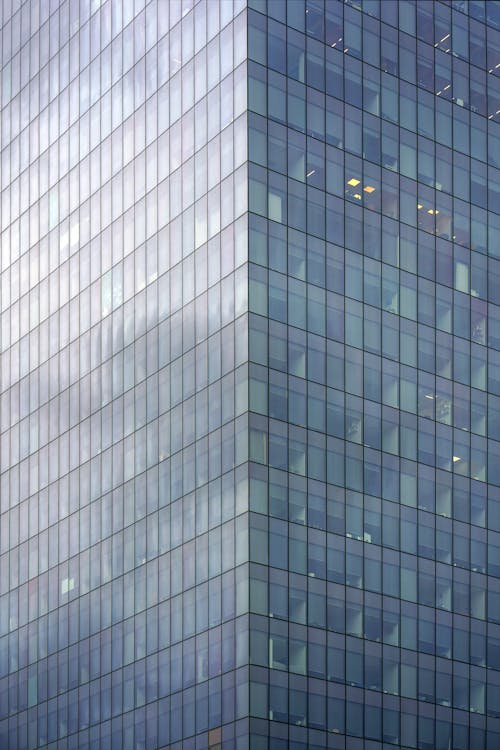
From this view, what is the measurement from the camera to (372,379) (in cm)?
10206

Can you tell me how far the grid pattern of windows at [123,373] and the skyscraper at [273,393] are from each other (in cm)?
25

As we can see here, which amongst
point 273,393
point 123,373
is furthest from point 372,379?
point 123,373

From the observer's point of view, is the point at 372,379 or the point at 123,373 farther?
the point at 123,373

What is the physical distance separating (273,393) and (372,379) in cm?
840

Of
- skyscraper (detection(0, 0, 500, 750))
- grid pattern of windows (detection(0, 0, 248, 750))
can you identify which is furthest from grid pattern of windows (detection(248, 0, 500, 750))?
grid pattern of windows (detection(0, 0, 248, 750))

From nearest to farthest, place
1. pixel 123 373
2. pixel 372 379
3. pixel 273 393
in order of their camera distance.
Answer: pixel 273 393 < pixel 372 379 < pixel 123 373

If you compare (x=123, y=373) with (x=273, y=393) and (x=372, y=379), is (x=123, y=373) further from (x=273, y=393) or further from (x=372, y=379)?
(x=372, y=379)

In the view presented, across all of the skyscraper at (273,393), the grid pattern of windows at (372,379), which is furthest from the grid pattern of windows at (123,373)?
the grid pattern of windows at (372,379)

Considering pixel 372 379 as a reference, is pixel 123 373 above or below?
above

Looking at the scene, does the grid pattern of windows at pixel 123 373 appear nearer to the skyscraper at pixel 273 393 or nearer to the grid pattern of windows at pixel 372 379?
the skyscraper at pixel 273 393

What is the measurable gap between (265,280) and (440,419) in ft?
53.2

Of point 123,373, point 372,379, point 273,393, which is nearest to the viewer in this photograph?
point 273,393

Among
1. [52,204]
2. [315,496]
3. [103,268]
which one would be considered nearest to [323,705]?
[315,496]

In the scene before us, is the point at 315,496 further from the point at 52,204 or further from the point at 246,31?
the point at 52,204
